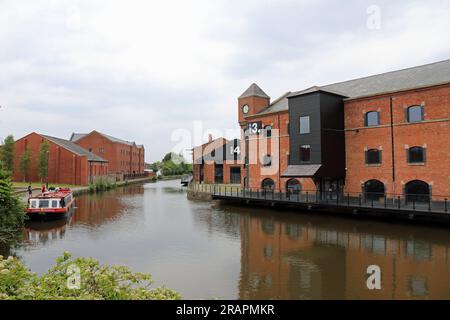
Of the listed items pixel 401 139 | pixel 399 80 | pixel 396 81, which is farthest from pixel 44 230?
pixel 399 80

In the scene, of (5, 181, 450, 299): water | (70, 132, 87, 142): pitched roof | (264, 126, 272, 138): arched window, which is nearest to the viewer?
(5, 181, 450, 299): water

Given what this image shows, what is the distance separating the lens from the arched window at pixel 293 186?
25009 mm

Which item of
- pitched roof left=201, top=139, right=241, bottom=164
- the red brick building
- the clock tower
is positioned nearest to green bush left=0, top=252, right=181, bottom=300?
the red brick building

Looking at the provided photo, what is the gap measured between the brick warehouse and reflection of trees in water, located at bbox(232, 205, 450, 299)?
14.9 ft

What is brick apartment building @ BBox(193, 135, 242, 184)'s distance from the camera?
1773 inches

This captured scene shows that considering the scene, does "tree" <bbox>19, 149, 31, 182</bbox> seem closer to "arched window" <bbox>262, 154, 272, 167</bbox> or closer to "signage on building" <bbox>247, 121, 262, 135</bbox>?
"signage on building" <bbox>247, 121, 262, 135</bbox>

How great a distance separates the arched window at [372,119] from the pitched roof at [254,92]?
1156 cm

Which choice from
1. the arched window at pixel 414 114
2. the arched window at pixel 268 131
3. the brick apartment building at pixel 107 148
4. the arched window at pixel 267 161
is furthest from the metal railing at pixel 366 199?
the brick apartment building at pixel 107 148

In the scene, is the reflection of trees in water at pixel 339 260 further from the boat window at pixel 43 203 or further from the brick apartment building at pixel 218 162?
the brick apartment building at pixel 218 162
